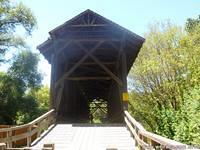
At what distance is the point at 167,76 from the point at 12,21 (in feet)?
43.4

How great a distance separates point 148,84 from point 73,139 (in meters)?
18.0

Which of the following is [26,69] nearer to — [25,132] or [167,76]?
[167,76]

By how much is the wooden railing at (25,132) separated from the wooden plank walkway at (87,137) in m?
0.31

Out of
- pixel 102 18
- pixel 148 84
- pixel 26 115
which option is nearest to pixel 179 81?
pixel 148 84

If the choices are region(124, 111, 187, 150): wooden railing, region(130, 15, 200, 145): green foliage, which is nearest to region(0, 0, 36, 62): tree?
region(130, 15, 200, 145): green foliage

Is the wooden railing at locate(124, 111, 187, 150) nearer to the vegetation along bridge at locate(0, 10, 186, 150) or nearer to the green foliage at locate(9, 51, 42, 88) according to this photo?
the vegetation along bridge at locate(0, 10, 186, 150)

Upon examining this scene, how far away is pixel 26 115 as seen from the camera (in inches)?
1179

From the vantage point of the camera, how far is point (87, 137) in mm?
12000

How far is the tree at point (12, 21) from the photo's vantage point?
84.8 ft

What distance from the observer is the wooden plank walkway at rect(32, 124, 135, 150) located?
33.9 ft

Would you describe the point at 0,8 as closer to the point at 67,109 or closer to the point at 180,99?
the point at 67,109

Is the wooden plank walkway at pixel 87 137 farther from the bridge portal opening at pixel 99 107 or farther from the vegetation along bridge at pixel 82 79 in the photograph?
the bridge portal opening at pixel 99 107

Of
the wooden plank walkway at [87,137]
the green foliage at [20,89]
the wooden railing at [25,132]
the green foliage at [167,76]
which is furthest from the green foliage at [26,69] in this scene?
the wooden plank walkway at [87,137]

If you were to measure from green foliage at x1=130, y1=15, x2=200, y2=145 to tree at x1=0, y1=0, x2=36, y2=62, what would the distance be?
1000 cm
